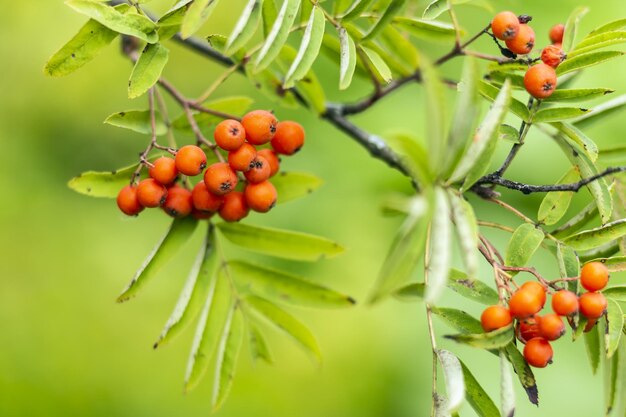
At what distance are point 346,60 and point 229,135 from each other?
0.20 meters

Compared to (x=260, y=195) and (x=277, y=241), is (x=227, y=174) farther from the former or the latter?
(x=277, y=241)

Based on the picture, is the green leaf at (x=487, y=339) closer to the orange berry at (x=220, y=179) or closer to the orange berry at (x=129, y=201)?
the orange berry at (x=220, y=179)

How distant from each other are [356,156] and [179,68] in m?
0.82

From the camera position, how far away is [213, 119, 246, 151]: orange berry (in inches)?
41.5

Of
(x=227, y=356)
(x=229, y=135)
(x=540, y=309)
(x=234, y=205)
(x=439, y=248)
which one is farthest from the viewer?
(x=227, y=356)

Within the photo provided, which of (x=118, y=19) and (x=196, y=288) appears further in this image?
(x=196, y=288)

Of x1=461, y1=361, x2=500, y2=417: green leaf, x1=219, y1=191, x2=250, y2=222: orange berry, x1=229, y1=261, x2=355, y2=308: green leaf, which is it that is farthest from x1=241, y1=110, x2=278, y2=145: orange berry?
x1=461, y1=361, x2=500, y2=417: green leaf

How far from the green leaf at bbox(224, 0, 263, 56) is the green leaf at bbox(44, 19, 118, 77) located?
197 mm

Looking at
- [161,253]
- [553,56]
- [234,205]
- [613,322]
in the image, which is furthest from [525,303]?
[161,253]

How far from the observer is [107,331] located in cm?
252

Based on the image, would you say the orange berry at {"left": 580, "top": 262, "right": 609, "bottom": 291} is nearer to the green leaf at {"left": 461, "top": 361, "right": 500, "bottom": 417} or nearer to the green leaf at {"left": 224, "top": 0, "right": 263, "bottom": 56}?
the green leaf at {"left": 461, "top": 361, "right": 500, "bottom": 417}

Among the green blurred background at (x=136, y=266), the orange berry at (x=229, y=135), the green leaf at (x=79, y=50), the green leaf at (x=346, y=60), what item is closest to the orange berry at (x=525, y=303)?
the green leaf at (x=346, y=60)

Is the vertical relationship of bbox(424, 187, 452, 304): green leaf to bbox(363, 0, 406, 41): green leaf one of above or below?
below

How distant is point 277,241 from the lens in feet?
4.49
